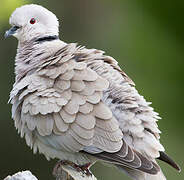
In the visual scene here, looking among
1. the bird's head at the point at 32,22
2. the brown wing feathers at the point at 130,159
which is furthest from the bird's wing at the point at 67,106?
the bird's head at the point at 32,22

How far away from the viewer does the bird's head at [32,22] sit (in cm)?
739

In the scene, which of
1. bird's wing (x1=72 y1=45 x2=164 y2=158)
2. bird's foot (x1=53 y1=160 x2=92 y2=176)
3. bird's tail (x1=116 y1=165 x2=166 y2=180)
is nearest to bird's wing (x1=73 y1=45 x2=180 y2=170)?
bird's wing (x1=72 y1=45 x2=164 y2=158)

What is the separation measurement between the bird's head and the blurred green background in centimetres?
29

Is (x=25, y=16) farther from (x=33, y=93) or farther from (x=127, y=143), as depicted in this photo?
(x=127, y=143)

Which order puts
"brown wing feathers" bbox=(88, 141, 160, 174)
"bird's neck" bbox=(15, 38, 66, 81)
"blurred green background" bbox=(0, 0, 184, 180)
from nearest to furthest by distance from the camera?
"brown wing feathers" bbox=(88, 141, 160, 174)
"bird's neck" bbox=(15, 38, 66, 81)
"blurred green background" bbox=(0, 0, 184, 180)

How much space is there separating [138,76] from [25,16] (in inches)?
97.6

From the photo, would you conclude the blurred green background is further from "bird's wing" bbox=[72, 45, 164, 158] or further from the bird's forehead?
"bird's wing" bbox=[72, 45, 164, 158]

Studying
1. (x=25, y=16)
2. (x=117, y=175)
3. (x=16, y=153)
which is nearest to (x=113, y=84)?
(x=25, y=16)

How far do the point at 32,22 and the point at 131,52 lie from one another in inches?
88.8

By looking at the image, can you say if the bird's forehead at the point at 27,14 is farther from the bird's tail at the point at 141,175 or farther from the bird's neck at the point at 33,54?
the bird's tail at the point at 141,175

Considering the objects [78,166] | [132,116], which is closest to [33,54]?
[78,166]

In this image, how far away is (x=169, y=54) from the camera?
905cm

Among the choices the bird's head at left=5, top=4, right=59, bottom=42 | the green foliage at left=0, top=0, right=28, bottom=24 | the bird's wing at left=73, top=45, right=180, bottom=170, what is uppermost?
the green foliage at left=0, top=0, right=28, bottom=24

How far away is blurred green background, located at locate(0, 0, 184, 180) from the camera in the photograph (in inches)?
349
